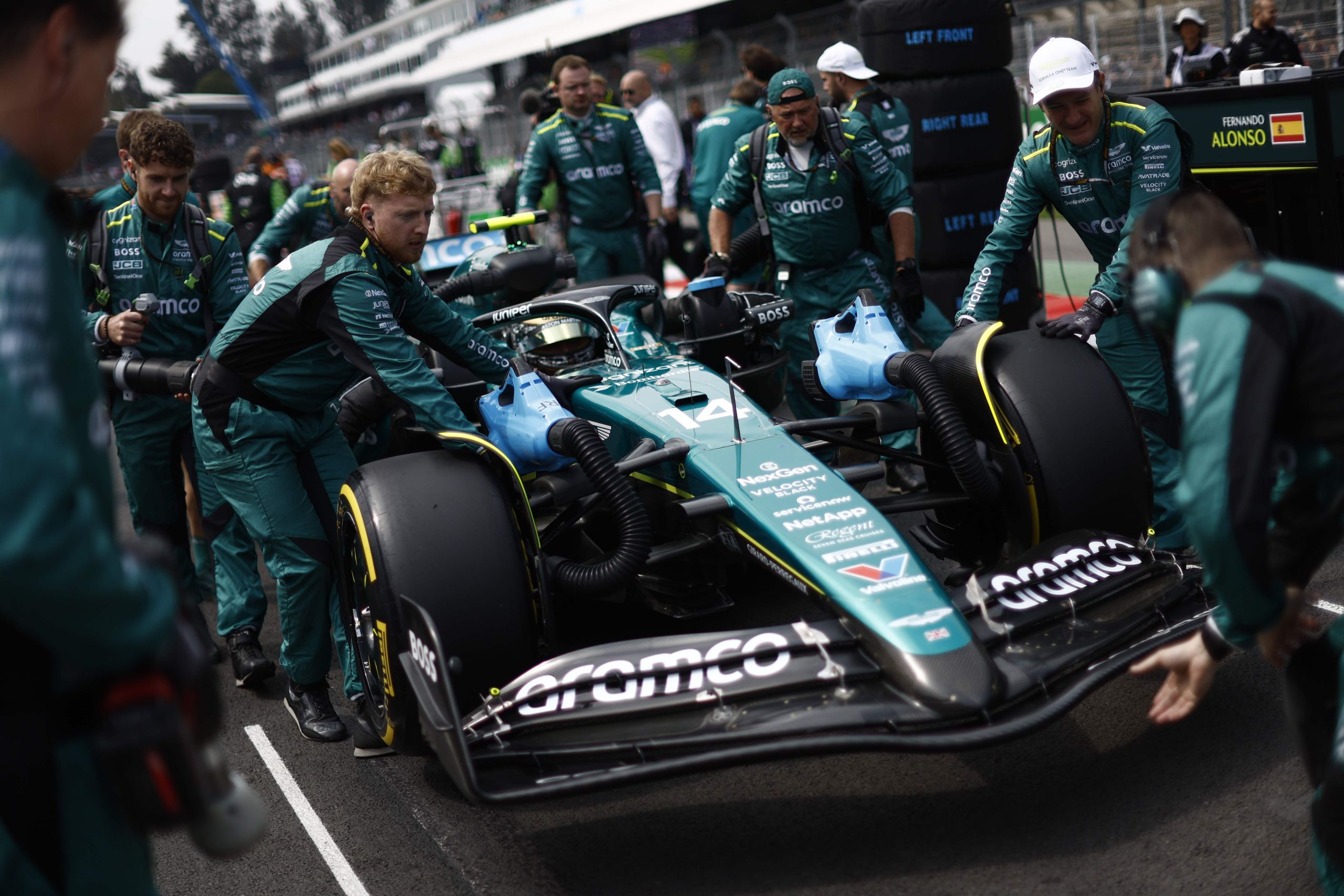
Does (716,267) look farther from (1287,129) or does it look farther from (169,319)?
(1287,129)

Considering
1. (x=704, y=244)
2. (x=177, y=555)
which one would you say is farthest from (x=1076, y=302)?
(x=177, y=555)

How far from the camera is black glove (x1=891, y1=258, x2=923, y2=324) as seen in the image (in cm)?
608

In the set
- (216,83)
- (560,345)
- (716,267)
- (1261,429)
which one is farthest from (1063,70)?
(216,83)

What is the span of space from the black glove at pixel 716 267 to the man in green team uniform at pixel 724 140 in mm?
2796

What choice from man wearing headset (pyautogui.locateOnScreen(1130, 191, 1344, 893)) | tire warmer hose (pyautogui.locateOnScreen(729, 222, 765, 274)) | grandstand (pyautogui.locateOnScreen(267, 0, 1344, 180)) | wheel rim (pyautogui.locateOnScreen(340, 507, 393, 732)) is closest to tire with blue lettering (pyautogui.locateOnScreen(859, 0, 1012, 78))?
tire warmer hose (pyautogui.locateOnScreen(729, 222, 765, 274))

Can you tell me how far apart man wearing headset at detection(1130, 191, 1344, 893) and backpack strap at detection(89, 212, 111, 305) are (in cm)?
414

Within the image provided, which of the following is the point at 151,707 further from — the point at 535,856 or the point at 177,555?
the point at 177,555

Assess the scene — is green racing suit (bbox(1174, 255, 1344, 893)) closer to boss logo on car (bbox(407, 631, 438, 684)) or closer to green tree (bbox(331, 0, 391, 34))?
boss logo on car (bbox(407, 631, 438, 684))

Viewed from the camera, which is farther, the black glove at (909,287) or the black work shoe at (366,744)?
the black glove at (909,287)

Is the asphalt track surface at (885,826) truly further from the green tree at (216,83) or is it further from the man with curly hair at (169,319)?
the green tree at (216,83)

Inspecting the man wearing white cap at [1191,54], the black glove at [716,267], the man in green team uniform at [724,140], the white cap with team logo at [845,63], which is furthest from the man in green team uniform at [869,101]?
the man wearing white cap at [1191,54]

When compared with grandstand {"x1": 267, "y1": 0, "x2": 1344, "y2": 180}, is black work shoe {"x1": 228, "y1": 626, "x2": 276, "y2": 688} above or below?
below

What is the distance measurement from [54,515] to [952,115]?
7337 mm

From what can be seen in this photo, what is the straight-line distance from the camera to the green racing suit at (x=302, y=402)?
4.00m
